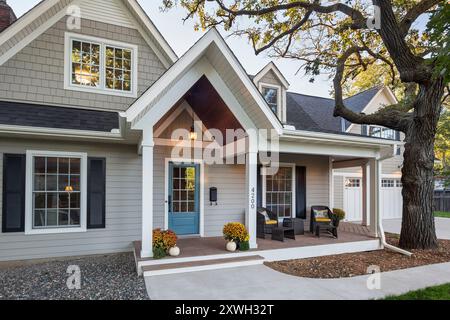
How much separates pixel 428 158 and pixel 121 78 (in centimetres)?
802

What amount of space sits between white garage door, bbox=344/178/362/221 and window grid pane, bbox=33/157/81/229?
1099 centimetres

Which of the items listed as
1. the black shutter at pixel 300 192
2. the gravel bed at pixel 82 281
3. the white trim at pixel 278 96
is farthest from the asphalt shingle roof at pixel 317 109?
the gravel bed at pixel 82 281

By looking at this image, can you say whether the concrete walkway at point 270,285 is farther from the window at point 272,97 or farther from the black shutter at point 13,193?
the window at point 272,97

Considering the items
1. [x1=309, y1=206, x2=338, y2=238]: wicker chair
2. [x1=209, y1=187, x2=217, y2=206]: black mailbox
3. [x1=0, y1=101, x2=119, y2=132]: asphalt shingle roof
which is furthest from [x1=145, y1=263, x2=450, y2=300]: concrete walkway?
[x1=0, y1=101, x2=119, y2=132]: asphalt shingle roof

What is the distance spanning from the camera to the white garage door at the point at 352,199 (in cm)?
1262

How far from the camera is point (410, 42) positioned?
30.4ft

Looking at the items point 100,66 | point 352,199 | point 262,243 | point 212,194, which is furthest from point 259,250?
point 352,199

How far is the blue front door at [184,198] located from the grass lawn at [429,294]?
476cm

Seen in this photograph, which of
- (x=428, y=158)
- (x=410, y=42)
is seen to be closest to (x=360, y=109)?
(x=410, y=42)

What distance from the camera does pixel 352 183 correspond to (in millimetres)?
12961

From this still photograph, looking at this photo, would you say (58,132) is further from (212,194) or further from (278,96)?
(278,96)

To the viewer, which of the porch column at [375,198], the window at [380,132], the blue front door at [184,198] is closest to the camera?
the blue front door at [184,198]

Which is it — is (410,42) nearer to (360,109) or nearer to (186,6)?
(360,109)

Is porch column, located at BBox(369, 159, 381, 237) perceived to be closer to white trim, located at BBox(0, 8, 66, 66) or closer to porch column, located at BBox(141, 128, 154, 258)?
porch column, located at BBox(141, 128, 154, 258)
